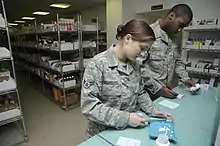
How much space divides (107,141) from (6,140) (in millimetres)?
2145

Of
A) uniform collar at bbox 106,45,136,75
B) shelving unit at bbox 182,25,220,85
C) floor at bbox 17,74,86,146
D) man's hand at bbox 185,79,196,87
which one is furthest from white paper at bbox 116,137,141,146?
shelving unit at bbox 182,25,220,85

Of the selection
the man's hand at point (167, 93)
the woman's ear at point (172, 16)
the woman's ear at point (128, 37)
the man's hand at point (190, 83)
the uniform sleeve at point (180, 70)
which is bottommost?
the man's hand at point (167, 93)

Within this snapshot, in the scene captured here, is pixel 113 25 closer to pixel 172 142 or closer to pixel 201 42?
pixel 201 42

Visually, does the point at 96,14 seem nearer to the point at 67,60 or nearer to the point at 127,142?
the point at 67,60

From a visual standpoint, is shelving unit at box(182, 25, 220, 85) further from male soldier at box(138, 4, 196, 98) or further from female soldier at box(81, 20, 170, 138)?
female soldier at box(81, 20, 170, 138)

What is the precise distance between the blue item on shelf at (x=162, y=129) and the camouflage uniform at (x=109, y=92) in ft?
0.49

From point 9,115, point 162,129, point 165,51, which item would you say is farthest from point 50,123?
point 162,129

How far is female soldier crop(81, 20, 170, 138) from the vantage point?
3.02ft

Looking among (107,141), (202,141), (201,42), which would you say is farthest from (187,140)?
(201,42)

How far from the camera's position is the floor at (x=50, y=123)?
236cm

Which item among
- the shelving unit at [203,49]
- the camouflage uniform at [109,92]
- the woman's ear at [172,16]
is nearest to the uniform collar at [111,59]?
the camouflage uniform at [109,92]

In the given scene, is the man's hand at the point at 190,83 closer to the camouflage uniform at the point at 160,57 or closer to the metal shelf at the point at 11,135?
the camouflage uniform at the point at 160,57

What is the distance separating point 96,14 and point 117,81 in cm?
549

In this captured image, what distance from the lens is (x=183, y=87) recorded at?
5.96ft
